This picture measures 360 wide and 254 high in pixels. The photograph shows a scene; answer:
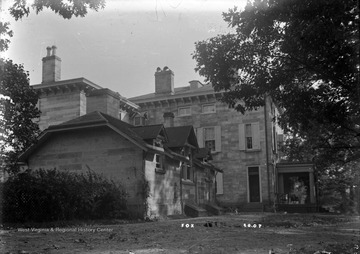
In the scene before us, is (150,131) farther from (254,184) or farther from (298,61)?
(254,184)

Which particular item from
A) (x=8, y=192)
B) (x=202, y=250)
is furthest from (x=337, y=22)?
(x=8, y=192)

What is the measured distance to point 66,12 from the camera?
8.57 m

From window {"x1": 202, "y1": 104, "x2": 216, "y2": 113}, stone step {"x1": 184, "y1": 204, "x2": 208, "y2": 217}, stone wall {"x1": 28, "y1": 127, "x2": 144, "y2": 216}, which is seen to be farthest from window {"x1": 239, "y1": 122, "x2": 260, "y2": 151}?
stone wall {"x1": 28, "y1": 127, "x2": 144, "y2": 216}

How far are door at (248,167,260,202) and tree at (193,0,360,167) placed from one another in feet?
70.1


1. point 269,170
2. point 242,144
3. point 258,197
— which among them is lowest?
point 258,197

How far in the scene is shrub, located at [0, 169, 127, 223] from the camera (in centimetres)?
1387

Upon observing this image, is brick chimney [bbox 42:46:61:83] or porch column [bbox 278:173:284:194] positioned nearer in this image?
brick chimney [bbox 42:46:61:83]

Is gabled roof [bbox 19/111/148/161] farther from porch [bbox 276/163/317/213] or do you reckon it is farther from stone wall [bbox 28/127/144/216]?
porch [bbox 276/163/317/213]

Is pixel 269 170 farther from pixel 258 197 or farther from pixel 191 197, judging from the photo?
pixel 191 197

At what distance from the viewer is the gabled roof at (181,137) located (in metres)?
22.8

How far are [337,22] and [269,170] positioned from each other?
25139 millimetres

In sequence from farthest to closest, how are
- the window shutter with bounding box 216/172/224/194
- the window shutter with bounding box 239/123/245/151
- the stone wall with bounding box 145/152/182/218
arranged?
1. the window shutter with bounding box 216/172/224/194
2. the window shutter with bounding box 239/123/245/151
3. the stone wall with bounding box 145/152/182/218

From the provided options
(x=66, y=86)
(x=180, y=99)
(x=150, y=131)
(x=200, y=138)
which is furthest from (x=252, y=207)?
(x=66, y=86)

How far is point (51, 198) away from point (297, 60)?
32.1ft
